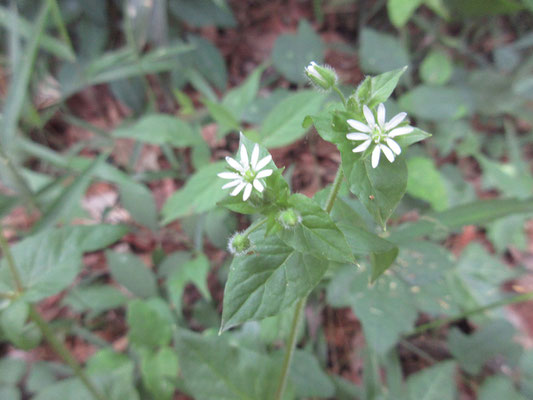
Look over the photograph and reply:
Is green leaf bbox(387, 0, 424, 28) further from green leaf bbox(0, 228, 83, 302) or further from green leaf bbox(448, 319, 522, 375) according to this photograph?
green leaf bbox(0, 228, 83, 302)

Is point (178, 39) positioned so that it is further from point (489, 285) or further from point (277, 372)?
point (489, 285)

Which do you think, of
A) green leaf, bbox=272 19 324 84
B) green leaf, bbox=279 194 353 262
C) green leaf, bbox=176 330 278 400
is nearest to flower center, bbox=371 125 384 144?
green leaf, bbox=279 194 353 262

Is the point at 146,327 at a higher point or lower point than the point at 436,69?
lower

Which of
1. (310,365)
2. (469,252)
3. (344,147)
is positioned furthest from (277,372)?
(469,252)

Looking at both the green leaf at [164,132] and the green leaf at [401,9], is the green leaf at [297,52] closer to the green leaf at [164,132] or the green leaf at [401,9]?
the green leaf at [401,9]

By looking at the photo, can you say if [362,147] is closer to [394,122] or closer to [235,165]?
[394,122]

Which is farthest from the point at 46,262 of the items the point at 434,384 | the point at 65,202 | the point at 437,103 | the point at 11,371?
the point at 437,103
